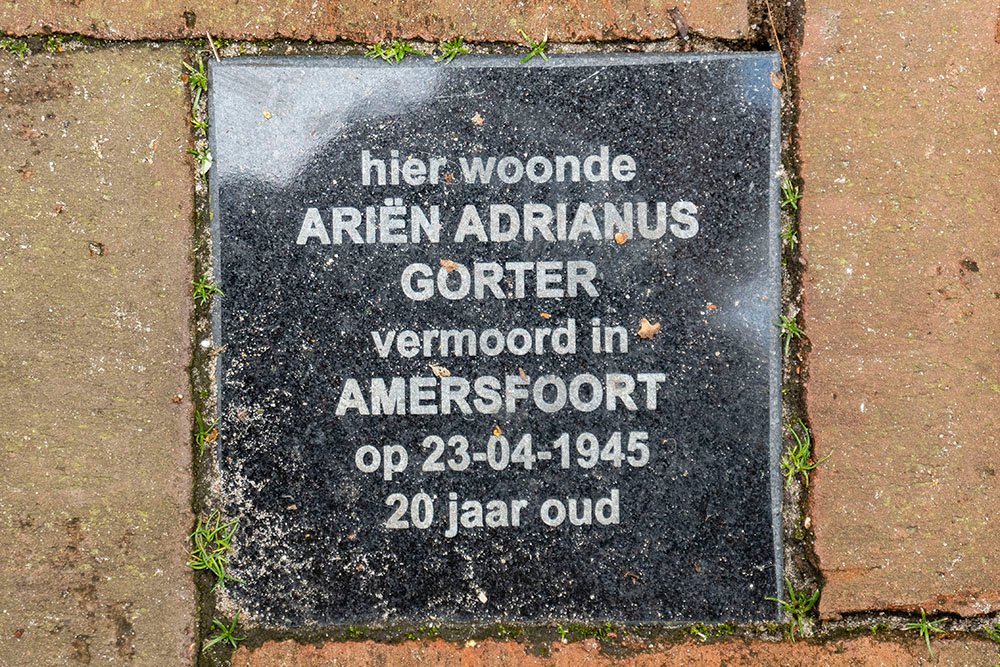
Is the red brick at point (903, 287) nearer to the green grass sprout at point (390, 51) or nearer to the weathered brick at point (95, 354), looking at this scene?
the green grass sprout at point (390, 51)

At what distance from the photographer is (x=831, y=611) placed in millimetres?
2240

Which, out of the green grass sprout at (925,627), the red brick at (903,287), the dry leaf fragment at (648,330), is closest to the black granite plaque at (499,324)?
the dry leaf fragment at (648,330)

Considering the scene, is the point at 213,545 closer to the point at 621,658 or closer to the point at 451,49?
the point at 621,658

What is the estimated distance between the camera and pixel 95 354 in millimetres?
2232

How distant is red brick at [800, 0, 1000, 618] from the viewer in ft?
7.32

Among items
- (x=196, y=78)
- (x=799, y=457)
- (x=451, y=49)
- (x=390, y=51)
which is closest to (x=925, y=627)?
(x=799, y=457)

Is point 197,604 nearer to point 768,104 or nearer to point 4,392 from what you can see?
point 4,392

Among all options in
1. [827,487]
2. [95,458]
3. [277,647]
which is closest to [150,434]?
[95,458]

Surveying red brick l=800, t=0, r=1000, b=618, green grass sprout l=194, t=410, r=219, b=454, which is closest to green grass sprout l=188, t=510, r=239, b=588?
green grass sprout l=194, t=410, r=219, b=454

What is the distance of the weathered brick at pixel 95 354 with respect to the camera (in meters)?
2.22

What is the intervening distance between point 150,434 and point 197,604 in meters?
0.51

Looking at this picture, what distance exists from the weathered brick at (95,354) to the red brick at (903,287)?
6.03ft

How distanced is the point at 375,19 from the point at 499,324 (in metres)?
0.94

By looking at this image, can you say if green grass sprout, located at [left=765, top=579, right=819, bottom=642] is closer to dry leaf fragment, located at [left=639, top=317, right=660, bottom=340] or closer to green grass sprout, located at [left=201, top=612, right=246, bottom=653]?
dry leaf fragment, located at [left=639, top=317, right=660, bottom=340]
